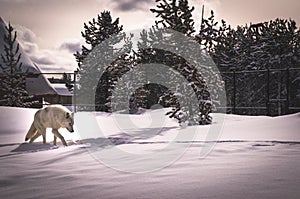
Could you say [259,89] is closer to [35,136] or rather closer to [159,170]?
[35,136]

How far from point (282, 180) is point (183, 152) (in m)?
2.42

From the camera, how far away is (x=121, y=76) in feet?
70.9

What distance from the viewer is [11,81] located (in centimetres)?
2017

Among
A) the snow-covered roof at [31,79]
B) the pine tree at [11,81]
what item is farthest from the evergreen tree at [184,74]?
the snow-covered roof at [31,79]

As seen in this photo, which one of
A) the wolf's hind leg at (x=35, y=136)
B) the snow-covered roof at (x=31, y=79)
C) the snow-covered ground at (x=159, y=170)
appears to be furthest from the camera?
the snow-covered roof at (x=31, y=79)

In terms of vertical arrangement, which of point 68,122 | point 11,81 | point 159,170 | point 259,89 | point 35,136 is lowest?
point 159,170

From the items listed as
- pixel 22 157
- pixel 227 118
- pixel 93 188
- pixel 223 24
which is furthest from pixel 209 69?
pixel 223 24

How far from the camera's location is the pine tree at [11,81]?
20.0m

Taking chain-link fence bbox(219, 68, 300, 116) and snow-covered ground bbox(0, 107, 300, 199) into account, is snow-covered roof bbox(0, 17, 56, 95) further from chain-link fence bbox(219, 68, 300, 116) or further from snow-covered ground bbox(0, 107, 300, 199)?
snow-covered ground bbox(0, 107, 300, 199)

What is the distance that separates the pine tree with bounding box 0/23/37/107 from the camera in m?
20.0

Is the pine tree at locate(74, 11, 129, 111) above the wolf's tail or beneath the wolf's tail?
above

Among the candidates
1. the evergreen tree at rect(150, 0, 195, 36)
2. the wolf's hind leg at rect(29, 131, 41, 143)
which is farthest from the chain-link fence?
the wolf's hind leg at rect(29, 131, 41, 143)

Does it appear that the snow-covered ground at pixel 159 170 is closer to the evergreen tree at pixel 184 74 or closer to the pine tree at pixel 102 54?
the evergreen tree at pixel 184 74

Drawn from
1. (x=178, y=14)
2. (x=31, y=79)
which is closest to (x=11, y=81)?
(x=31, y=79)
